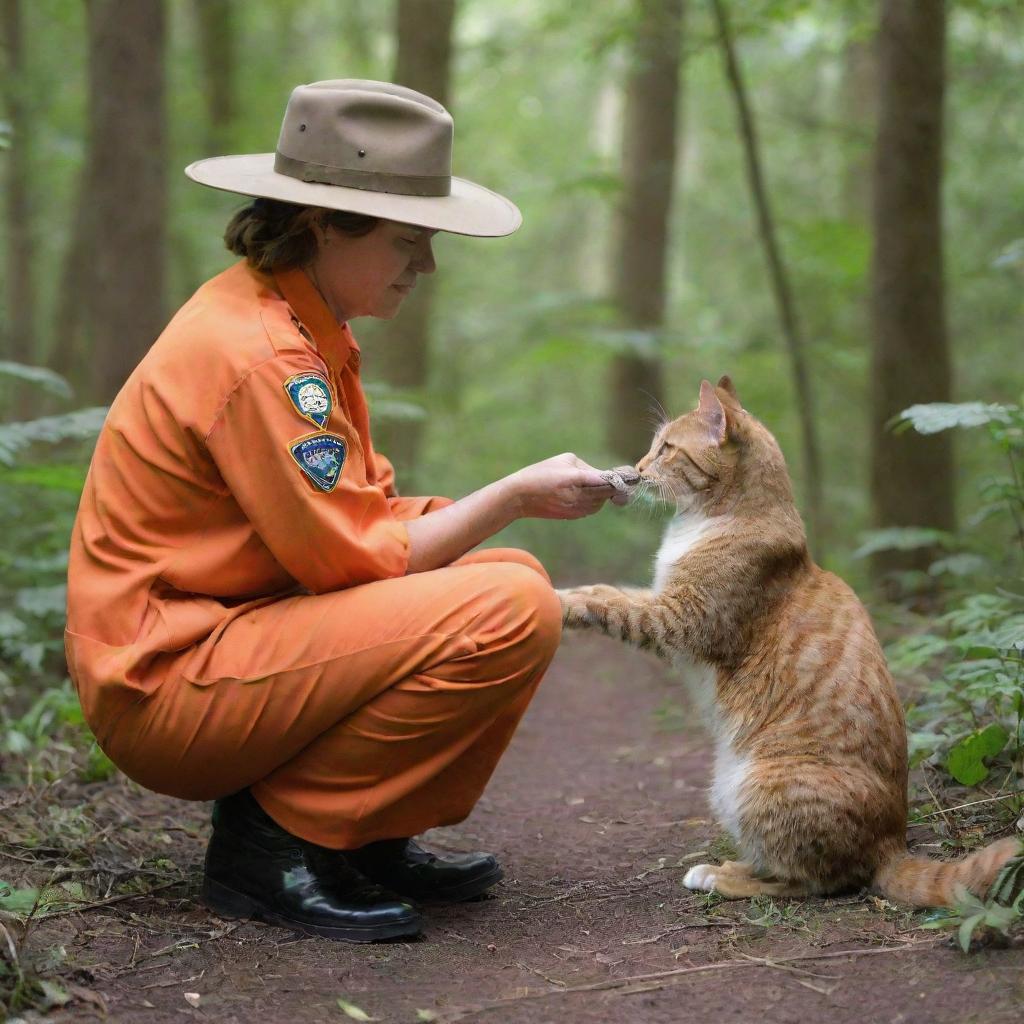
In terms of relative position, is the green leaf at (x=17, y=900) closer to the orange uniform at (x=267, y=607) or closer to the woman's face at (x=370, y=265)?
the orange uniform at (x=267, y=607)

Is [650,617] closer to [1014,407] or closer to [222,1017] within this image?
[1014,407]

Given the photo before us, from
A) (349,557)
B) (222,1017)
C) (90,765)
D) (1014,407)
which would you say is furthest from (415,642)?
(1014,407)

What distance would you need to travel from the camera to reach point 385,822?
3.05 m

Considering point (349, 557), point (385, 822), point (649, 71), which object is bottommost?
point (385, 822)

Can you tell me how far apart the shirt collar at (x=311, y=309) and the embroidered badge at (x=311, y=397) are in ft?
0.82

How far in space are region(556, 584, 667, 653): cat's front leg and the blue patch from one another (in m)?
0.99

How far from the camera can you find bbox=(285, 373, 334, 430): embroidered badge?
2789 mm

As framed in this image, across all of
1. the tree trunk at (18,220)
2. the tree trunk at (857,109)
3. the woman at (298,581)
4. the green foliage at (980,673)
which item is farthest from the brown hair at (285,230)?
the tree trunk at (857,109)

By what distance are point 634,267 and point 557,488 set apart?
7990 millimetres

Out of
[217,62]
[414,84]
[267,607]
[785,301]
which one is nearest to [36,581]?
[267,607]

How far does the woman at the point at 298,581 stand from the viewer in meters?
2.83

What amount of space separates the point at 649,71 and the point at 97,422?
24.0 feet

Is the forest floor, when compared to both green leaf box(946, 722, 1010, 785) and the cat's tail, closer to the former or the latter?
the cat's tail

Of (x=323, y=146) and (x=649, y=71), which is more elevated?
(x=649, y=71)
